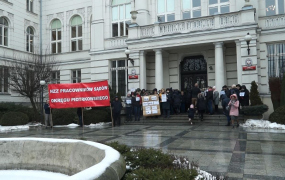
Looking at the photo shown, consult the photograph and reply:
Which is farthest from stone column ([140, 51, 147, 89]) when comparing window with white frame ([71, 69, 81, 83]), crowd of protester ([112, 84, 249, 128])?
window with white frame ([71, 69, 81, 83])

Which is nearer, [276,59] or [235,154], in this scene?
[235,154]

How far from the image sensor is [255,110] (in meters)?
14.6

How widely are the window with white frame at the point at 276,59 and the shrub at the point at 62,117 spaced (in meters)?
14.1

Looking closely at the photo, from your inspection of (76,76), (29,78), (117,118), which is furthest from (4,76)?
(117,118)

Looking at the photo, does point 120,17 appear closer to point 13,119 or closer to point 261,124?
point 13,119

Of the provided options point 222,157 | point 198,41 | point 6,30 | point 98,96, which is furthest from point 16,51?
point 222,157

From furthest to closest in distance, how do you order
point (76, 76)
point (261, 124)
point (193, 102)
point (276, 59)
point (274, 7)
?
point (76, 76), point (274, 7), point (276, 59), point (193, 102), point (261, 124)

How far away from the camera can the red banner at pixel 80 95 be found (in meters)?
16.7

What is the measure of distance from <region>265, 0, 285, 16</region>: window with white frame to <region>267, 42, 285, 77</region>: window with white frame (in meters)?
2.37

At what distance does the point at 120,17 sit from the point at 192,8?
655 cm

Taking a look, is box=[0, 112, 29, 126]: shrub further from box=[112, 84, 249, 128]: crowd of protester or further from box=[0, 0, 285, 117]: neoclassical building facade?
box=[112, 84, 249, 128]: crowd of protester

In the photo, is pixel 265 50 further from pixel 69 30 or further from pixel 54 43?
pixel 54 43

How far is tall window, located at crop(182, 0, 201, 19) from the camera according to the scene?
2114 centimetres

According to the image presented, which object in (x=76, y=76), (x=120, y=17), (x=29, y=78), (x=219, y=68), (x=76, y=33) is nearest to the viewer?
(x=219, y=68)
